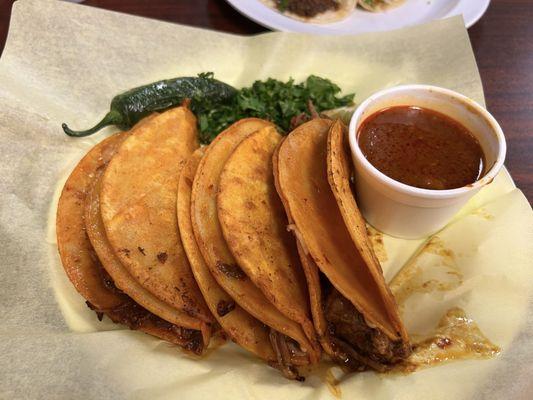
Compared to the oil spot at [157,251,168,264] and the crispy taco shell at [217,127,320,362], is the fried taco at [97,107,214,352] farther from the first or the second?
the crispy taco shell at [217,127,320,362]

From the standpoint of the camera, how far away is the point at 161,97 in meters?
3.63

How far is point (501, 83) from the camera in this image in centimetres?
439

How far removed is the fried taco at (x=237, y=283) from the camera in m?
2.21

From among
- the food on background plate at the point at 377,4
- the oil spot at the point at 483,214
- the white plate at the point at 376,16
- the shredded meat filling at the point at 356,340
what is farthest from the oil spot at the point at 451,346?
the food on background plate at the point at 377,4

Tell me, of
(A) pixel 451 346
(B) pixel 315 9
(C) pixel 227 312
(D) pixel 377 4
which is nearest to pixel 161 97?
(C) pixel 227 312

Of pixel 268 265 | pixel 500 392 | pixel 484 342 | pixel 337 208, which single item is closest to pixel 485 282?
pixel 484 342

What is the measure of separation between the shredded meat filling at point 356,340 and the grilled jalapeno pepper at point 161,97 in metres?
2.10

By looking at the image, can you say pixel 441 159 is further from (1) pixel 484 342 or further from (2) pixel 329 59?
(2) pixel 329 59

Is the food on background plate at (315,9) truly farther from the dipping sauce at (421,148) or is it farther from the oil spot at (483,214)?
the oil spot at (483,214)

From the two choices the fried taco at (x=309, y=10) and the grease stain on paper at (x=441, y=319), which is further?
the fried taco at (x=309, y=10)

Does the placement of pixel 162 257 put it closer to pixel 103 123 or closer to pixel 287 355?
pixel 287 355

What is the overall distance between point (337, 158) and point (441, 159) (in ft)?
2.20

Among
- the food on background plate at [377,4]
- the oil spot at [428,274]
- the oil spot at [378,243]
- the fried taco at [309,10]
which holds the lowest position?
the oil spot at [378,243]

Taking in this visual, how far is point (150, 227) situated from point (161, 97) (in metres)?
1.49
